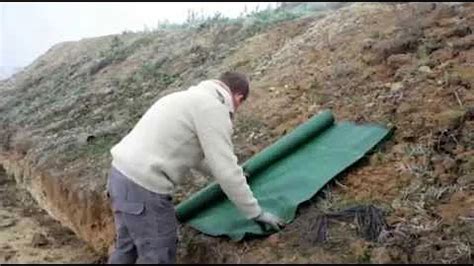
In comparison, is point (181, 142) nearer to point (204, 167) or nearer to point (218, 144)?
point (218, 144)

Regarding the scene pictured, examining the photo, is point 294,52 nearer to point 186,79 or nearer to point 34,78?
point 186,79

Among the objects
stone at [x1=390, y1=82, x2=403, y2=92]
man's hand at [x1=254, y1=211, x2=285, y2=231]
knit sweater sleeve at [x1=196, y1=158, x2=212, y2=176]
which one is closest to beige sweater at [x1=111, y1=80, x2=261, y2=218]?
knit sweater sleeve at [x1=196, y1=158, x2=212, y2=176]

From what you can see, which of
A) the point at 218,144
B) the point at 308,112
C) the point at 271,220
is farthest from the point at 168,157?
the point at 308,112

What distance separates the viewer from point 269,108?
21.7ft

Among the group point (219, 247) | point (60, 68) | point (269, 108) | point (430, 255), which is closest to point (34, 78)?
point (60, 68)

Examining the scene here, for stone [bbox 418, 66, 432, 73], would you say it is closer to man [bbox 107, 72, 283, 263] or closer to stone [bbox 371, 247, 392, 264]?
stone [bbox 371, 247, 392, 264]

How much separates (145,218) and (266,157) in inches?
59.0

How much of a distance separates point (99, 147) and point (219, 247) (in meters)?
3.16

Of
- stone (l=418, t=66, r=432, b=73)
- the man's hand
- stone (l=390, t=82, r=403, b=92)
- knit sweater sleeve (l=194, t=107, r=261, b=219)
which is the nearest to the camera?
knit sweater sleeve (l=194, t=107, r=261, b=219)

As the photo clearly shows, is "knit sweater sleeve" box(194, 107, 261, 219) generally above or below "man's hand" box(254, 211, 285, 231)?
above

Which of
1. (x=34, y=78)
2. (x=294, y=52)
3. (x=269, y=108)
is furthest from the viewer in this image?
(x=34, y=78)

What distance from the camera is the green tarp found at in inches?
181

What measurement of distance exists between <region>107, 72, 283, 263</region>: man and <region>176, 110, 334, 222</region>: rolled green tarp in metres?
0.73

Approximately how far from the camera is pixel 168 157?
3854mm
